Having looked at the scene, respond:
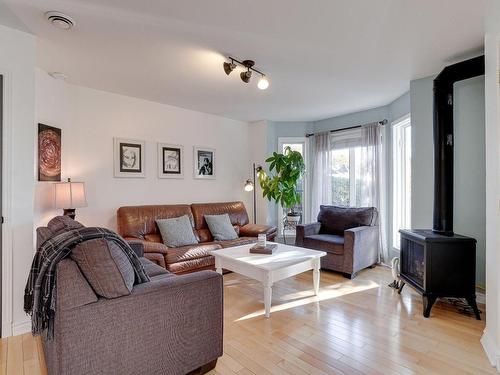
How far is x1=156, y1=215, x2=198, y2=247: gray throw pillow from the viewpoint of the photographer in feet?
11.7

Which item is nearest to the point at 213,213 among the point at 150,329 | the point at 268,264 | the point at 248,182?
the point at 248,182

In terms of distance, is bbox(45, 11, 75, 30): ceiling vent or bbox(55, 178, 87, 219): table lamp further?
bbox(55, 178, 87, 219): table lamp

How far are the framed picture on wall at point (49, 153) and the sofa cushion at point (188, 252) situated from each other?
4.89 feet

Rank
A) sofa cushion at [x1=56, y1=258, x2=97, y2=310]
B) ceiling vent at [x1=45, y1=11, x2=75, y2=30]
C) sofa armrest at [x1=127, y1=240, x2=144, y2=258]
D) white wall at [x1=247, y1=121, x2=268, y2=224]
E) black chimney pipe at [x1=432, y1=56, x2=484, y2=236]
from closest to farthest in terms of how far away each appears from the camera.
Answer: sofa cushion at [x1=56, y1=258, x2=97, y2=310]
ceiling vent at [x1=45, y1=11, x2=75, y2=30]
black chimney pipe at [x1=432, y1=56, x2=484, y2=236]
sofa armrest at [x1=127, y1=240, x2=144, y2=258]
white wall at [x1=247, y1=121, x2=268, y2=224]

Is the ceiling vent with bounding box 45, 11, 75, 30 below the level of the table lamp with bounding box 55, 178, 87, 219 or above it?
above

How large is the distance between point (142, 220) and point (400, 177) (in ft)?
11.6

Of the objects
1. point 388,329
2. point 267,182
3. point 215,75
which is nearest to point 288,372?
point 388,329

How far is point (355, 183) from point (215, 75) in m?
2.86

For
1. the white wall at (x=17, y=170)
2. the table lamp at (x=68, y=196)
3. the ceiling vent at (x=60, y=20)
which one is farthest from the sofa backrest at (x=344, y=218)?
the ceiling vent at (x=60, y=20)

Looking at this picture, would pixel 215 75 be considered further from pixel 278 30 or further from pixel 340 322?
pixel 340 322

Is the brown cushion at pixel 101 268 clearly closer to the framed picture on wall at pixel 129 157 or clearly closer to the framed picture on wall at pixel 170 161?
the framed picture on wall at pixel 129 157

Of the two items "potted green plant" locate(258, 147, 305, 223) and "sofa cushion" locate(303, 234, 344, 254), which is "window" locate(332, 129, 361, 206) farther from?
"sofa cushion" locate(303, 234, 344, 254)

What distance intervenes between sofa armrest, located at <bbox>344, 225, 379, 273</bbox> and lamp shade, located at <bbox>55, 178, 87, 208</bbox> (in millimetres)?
3113

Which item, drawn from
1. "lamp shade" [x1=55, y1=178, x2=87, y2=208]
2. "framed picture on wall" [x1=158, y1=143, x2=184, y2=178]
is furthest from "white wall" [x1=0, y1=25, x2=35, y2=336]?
"framed picture on wall" [x1=158, y1=143, x2=184, y2=178]
